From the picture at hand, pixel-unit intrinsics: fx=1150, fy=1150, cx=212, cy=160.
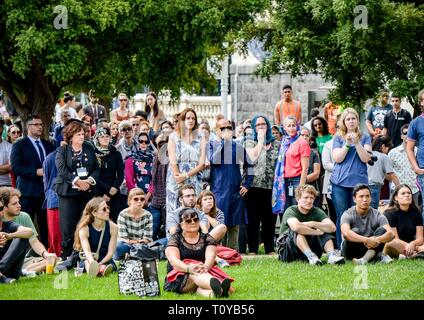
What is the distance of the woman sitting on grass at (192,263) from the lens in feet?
40.5

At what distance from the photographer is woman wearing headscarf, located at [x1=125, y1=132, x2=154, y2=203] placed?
A: 18.0m

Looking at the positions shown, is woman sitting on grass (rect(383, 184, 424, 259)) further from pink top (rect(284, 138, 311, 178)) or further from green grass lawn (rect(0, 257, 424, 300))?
pink top (rect(284, 138, 311, 178))

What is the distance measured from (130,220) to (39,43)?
3214 millimetres

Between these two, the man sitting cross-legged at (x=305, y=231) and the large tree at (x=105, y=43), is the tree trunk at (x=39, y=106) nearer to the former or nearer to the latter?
the large tree at (x=105, y=43)

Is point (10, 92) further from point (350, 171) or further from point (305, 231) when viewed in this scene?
point (305, 231)

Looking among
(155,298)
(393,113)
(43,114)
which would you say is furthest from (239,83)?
(155,298)

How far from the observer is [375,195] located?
1730 cm

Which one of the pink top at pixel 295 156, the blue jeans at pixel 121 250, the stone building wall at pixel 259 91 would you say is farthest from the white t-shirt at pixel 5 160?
the stone building wall at pixel 259 91

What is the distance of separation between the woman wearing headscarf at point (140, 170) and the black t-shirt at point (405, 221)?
396 cm

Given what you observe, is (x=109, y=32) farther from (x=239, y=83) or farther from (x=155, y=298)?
(x=239, y=83)

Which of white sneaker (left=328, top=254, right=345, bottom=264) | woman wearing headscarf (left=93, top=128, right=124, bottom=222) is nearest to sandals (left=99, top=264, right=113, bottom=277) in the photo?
woman wearing headscarf (left=93, top=128, right=124, bottom=222)

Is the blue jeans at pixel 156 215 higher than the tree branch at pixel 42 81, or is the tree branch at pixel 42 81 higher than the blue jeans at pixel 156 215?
the tree branch at pixel 42 81

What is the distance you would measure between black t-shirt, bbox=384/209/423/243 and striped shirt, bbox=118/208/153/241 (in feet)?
10.9
